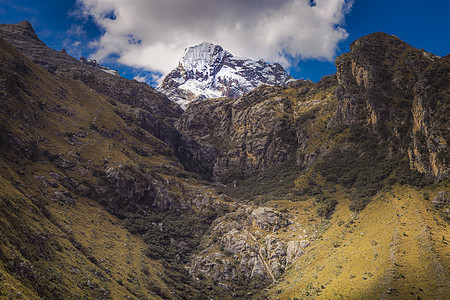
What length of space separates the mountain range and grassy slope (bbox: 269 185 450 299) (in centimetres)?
39

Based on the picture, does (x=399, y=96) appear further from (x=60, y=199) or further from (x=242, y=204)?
(x=60, y=199)

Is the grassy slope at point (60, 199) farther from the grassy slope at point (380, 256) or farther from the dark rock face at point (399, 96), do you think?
the dark rock face at point (399, 96)

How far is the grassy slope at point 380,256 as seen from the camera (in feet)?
205

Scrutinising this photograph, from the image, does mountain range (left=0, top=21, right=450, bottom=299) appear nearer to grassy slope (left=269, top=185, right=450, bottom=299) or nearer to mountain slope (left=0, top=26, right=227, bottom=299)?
grassy slope (left=269, top=185, right=450, bottom=299)

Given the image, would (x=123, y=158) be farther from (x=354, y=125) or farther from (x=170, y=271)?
(x=354, y=125)

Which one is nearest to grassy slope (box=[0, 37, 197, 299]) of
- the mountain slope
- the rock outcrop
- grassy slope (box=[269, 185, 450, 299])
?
the mountain slope

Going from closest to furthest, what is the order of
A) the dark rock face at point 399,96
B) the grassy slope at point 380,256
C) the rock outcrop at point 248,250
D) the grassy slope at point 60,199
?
the grassy slope at point 60,199 → the grassy slope at point 380,256 → the dark rock face at point 399,96 → the rock outcrop at point 248,250

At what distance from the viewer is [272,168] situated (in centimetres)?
19762

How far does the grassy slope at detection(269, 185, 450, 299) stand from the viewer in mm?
62375

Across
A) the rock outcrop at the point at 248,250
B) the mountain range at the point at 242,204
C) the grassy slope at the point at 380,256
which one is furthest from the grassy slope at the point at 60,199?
the grassy slope at the point at 380,256

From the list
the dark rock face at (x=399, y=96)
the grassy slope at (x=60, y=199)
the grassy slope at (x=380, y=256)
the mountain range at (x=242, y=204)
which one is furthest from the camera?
the dark rock face at (x=399, y=96)

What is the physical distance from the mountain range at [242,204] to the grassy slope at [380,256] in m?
0.39

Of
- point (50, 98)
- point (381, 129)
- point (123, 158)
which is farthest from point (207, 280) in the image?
point (50, 98)

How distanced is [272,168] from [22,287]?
561 ft
